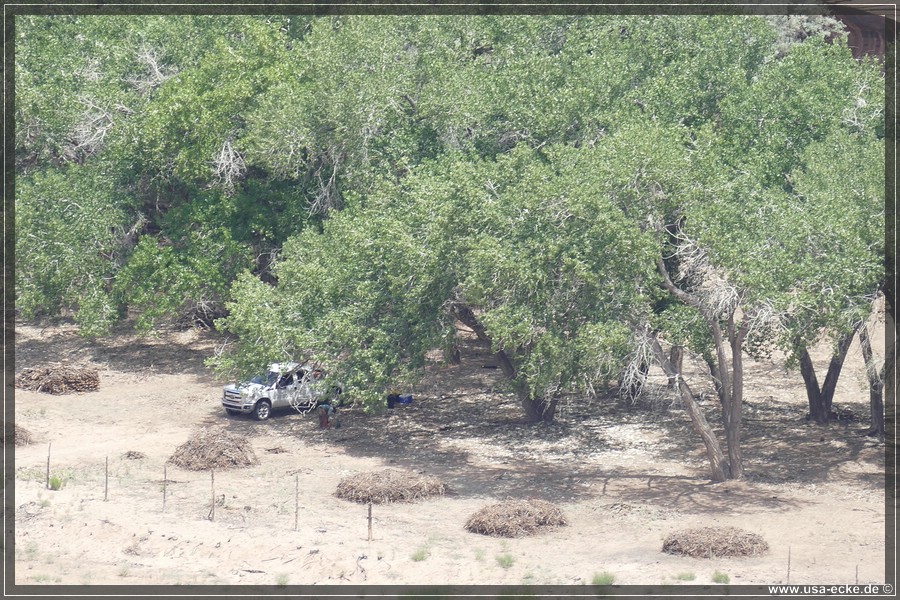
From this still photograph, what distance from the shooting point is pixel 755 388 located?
33.3 metres

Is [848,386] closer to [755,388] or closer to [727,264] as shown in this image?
[755,388]

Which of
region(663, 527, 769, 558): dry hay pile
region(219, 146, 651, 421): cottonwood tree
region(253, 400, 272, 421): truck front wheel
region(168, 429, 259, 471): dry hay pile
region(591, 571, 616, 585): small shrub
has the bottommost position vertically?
region(591, 571, 616, 585): small shrub

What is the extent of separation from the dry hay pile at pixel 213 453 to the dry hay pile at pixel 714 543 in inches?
416

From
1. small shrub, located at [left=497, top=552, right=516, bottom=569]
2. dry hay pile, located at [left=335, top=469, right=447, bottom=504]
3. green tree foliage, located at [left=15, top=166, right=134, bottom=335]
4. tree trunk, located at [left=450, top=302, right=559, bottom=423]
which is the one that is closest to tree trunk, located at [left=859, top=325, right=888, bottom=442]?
tree trunk, located at [left=450, top=302, right=559, bottom=423]

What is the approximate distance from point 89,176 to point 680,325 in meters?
20.9

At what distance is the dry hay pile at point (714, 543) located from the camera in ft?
70.5

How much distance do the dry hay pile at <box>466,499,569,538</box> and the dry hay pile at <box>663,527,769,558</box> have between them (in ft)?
8.36

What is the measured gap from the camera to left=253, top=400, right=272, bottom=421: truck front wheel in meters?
32.0

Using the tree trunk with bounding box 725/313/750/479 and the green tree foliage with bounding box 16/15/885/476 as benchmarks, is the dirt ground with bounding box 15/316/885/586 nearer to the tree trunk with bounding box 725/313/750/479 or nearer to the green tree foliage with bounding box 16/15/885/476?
the tree trunk with bounding box 725/313/750/479

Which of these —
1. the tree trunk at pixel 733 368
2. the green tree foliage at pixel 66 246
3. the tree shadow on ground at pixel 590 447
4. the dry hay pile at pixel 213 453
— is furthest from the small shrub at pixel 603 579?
the green tree foliage at pixel 66 246

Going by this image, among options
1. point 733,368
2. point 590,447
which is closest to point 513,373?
point 590,447

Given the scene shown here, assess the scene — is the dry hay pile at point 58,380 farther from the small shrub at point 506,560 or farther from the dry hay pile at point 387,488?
the small shrub at point 506,560

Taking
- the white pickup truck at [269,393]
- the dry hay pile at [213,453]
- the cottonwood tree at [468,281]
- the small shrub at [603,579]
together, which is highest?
the cottonwood tree at [468,281]

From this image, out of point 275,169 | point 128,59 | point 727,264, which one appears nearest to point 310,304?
point 275,169
